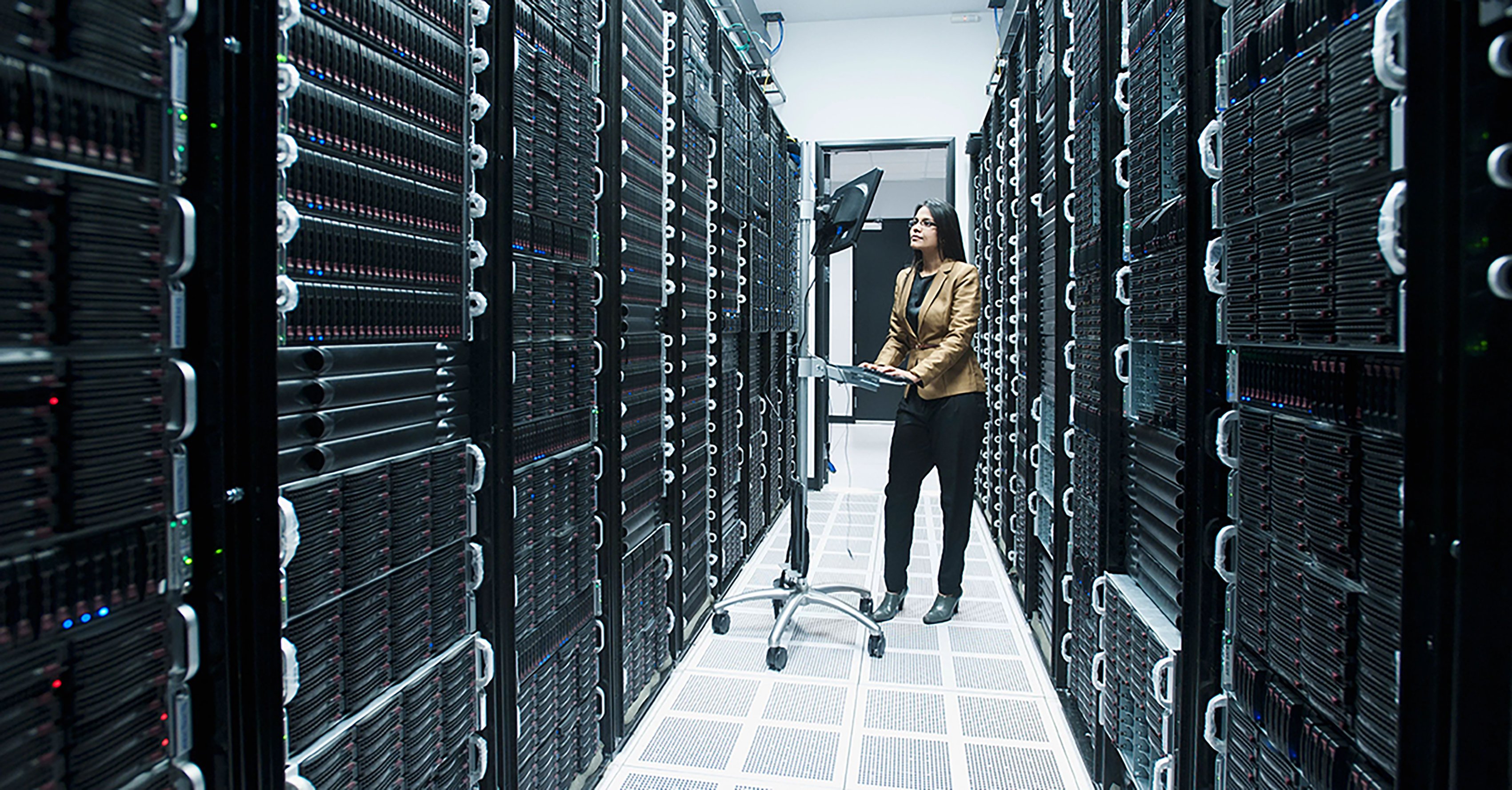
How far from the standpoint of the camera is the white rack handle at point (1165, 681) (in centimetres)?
152

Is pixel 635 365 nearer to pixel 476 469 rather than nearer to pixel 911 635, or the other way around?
pixel 476 469

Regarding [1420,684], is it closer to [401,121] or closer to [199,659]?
[199,659]

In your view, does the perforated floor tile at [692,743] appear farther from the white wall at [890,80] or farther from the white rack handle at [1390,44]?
the white wall at [890,80]

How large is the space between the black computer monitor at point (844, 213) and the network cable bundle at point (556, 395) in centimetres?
117

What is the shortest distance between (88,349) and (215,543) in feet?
0.85

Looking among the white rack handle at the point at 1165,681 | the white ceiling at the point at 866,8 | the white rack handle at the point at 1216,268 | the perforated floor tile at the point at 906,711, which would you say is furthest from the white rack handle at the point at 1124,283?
the white ceiling at the point at 866,8

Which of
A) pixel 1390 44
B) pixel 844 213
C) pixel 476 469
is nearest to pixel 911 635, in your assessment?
pixel 844 213

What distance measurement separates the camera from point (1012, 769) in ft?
7.41

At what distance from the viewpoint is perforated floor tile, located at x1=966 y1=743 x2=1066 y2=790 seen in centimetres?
217

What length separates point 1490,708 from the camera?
2.52ft

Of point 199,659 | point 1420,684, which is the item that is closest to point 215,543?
point 199,659

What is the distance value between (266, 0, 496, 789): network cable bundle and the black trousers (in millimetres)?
2069

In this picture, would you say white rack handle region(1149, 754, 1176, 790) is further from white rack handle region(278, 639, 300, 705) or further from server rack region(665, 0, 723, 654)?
server rack region(665, 0, 723, 654)

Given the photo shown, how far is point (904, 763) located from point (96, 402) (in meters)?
2.10
